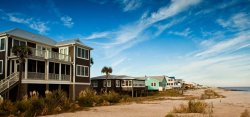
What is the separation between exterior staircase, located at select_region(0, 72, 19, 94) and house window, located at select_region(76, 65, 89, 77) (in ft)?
36.4

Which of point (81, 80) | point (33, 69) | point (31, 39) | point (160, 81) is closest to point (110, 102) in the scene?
point (81, 80)

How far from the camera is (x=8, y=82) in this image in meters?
25.7

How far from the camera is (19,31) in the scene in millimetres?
32781

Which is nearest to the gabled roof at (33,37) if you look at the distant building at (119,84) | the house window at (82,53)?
the house window at (82,53)

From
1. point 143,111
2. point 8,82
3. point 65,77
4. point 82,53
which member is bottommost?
point 143,111

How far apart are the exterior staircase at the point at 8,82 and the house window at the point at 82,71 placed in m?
11.1

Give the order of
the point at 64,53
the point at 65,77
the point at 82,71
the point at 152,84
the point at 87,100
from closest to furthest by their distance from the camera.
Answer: the point at 87,100, the point at 65,77, the point at 64,53, the point at 82,71, the point at 152,84

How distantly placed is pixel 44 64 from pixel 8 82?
8.06 meters

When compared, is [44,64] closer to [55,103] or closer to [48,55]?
[48,55]

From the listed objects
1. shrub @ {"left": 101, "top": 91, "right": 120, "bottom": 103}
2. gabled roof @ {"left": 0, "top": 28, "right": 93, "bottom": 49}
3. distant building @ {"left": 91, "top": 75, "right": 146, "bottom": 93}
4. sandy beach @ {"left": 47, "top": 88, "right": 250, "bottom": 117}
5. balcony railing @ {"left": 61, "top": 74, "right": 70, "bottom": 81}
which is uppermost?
gabled roof @ {"left": 0, "top": 28, "right": 93, "bottom": 49}

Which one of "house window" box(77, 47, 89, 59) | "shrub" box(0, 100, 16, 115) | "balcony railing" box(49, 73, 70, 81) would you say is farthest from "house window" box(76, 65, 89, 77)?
"shrub" box(0, 100, 16, 115)

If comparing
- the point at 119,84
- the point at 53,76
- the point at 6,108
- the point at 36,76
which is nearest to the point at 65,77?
the point at 53,76

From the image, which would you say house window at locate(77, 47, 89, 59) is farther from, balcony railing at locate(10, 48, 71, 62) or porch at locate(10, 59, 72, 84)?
porch at locate(10, 59, 72, 84)

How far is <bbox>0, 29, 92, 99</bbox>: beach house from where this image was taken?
28047 millimetres
